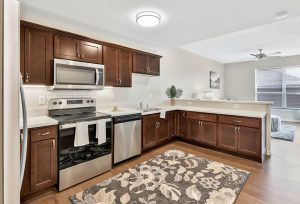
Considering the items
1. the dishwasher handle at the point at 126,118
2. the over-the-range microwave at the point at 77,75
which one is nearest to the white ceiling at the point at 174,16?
the over-the-range microwave at the point at 77,75

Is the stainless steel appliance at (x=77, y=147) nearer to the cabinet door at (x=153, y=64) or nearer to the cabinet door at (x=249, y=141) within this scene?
the cabinet door at (x=153, y=64)

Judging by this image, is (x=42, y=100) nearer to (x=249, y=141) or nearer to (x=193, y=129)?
(x=193, y=129)

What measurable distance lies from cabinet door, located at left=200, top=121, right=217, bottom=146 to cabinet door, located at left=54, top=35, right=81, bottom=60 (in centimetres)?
295

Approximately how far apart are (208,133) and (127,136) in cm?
186

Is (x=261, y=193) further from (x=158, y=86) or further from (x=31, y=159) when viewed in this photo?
(x=158, y=86)

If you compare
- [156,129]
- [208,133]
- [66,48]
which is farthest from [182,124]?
[66,48]

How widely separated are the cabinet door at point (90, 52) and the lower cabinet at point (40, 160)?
127 centimetres

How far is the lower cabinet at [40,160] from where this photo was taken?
6.51 feet

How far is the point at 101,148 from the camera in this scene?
2.69m

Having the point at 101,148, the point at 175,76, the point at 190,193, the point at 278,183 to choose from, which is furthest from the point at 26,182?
the point at 175,76

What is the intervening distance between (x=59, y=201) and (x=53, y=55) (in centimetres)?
197

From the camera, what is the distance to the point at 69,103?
279 cm

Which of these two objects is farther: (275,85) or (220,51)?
(275,85)

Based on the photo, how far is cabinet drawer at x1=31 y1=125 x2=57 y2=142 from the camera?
2.02 m
